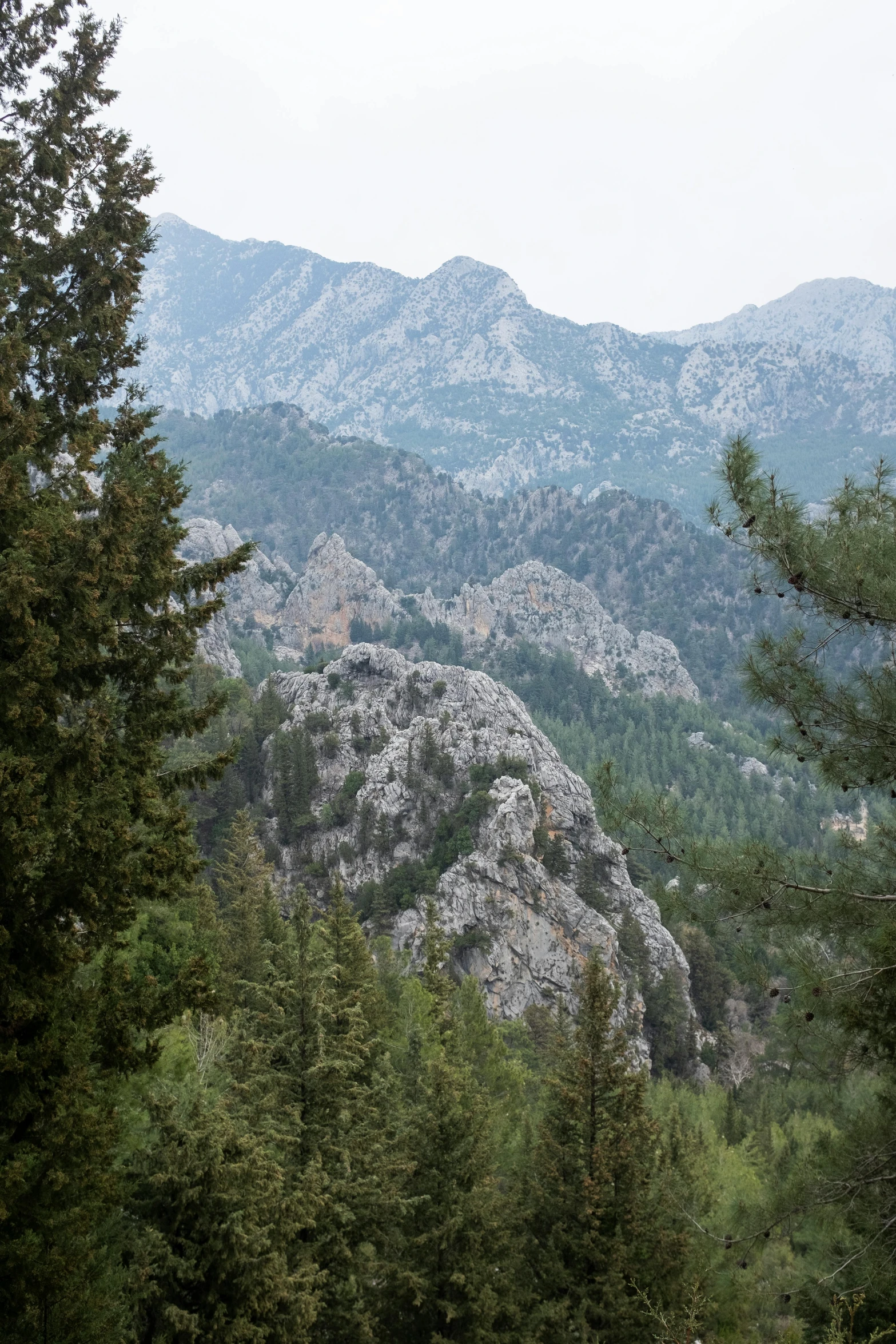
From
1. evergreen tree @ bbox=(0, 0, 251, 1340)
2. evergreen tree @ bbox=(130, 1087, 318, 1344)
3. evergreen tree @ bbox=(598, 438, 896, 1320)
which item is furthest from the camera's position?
evergreen tree @ bbox=(130, 1087, 318, 1344)

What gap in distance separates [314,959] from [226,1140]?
6.61 meters

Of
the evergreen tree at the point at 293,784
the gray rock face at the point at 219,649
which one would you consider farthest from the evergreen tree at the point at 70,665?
the gray rock face at the point at 219,649

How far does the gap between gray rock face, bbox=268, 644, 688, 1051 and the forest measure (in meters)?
42.1

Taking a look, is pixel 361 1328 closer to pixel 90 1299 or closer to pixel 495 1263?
pixel 495 1263

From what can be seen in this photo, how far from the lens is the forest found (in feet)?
27.6

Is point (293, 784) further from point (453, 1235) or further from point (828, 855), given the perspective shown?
point (828, 855)

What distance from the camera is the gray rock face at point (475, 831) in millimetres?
64125

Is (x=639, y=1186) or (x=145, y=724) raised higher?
(x=145, y=724)

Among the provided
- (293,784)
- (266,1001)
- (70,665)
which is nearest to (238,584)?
(293,784)

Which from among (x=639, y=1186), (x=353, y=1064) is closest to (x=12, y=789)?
(x=353, y=1064)

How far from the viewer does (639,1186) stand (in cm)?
1684

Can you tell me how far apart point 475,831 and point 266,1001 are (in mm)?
50972

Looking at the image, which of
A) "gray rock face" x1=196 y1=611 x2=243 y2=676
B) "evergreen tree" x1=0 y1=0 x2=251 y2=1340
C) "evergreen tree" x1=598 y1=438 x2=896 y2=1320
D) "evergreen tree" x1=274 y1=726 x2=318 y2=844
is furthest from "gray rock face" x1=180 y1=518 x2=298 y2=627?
"evergreen tree" x1=598 y1=438 x2=896 y2=1320

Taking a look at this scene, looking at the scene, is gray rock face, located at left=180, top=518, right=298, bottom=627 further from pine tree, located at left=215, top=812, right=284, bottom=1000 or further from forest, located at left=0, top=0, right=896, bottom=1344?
forest, located at left=0, top=0, right=896, bottom=1344
